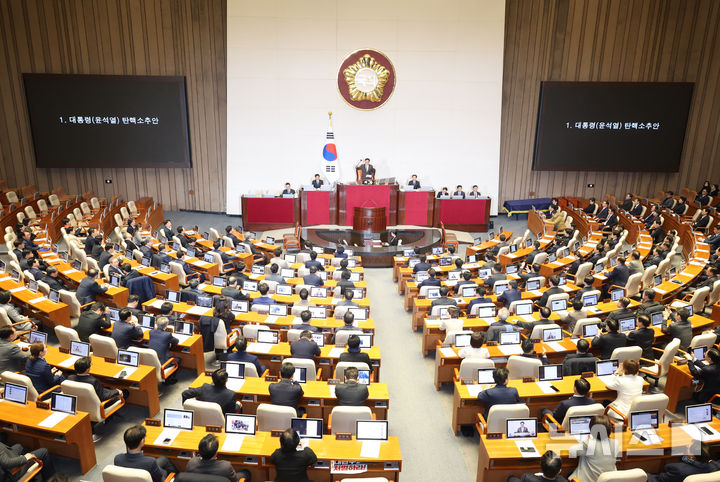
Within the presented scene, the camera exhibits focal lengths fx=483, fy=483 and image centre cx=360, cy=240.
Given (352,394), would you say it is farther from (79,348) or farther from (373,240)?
(373,240)

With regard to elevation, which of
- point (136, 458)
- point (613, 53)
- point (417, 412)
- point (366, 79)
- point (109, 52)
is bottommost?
point (417, 412)

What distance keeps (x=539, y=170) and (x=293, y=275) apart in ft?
44.1

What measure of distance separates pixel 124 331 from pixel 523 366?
589 cm

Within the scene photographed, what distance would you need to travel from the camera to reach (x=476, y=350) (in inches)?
276

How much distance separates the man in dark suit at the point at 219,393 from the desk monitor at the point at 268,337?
1.76 metres

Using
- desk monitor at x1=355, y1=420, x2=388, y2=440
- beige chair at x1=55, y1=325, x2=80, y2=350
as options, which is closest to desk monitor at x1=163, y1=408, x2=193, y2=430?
desk monitor at x1=355, y1=420, x2=388, y2=440

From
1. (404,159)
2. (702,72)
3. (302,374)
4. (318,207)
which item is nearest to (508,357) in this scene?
(302,374)

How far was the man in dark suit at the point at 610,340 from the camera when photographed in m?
7.33

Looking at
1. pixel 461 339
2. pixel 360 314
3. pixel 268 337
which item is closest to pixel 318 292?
pixel 360 314

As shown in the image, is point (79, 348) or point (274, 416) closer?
point (274, 416)

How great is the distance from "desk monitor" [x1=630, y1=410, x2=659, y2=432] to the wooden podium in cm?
1144

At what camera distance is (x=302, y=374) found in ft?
21.3

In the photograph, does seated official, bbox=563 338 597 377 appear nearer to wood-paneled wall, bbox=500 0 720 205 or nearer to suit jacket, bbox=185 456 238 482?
suit jacket, bbox=185 456 238 482

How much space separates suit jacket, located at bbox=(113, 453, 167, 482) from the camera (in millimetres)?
4602
